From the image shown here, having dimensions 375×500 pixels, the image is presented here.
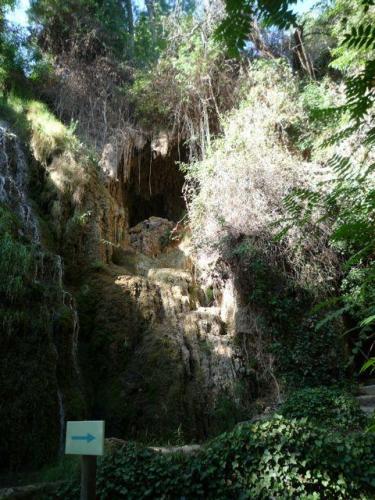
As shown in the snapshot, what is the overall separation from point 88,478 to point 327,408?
446 cm

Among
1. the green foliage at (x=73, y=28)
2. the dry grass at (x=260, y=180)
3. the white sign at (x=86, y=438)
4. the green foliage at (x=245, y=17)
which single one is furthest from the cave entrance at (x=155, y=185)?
the green foliage at (x=245, y=17)

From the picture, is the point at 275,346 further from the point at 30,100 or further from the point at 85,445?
the point at 30,100

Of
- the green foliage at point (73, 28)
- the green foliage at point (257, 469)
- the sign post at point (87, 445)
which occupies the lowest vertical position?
the green foliage at point (257, 469)

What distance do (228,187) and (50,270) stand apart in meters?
4.34

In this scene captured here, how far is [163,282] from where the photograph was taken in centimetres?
939

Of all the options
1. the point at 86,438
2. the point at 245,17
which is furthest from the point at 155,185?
the point at 245,17

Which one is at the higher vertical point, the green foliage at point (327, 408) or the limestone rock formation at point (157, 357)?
the limestone rock formation at point (157, 357)

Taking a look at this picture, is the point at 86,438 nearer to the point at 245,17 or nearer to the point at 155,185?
the point at 245,17

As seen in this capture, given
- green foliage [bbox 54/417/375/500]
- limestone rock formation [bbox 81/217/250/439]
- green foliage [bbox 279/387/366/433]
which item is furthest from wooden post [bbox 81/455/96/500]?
limestone rock formation [bbox 81/217/250/439]

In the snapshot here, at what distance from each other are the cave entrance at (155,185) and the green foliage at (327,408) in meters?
7.70

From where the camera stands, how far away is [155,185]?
13.7m

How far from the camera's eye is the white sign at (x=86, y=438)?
2682 millimetres

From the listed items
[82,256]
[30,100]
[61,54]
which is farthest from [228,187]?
[61,54]

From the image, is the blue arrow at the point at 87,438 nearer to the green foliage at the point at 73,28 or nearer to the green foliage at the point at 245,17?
the green foliage at the point at 245,17
